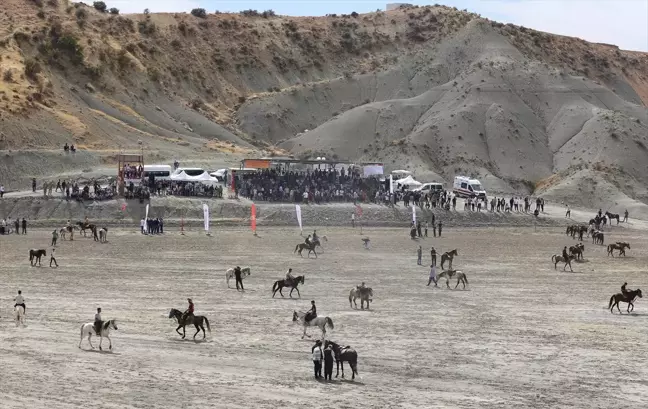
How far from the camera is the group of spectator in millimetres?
74688

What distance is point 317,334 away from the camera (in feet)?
99.6

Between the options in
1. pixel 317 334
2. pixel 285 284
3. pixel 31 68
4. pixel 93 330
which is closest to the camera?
pixel 93 330

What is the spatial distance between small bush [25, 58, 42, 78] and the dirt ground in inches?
1913

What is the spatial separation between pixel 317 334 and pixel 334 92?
3955 inches

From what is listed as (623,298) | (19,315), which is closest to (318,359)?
(19,315)

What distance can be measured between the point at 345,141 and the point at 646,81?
63843mm

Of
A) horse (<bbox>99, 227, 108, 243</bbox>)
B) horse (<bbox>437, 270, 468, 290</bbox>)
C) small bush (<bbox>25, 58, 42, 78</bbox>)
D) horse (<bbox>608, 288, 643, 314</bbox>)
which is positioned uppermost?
small bush (<bbox>25, 58, 42, 78</bbox>)

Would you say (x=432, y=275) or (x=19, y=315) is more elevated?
(x=432, y=275)

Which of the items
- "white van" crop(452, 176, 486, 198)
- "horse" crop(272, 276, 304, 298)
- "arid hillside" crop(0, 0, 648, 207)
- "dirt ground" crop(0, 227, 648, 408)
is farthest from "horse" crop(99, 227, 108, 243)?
"white van" crop(452, 176, 486, 198)

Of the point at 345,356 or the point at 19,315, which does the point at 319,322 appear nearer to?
the point at 345,356

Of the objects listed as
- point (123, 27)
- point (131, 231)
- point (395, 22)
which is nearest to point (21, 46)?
point (123, 27)

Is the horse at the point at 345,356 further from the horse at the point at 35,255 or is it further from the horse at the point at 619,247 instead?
the horse at the point at 619,247

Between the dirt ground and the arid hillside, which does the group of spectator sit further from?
the dirt ground

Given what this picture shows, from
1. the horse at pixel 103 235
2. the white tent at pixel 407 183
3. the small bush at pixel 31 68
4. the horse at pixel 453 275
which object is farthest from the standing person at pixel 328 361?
the small bush at pixel 31 68
